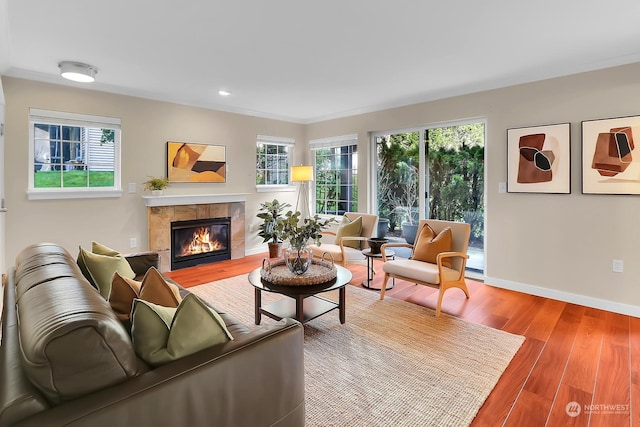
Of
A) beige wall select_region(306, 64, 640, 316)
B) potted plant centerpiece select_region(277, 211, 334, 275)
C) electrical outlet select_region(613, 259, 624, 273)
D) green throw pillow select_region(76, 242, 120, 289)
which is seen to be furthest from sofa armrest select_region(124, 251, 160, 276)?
electrical outlet select_region(613, 259, 624, 273)

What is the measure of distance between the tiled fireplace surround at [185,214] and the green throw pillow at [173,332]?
375 cm

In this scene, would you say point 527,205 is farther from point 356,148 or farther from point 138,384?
point 138,384

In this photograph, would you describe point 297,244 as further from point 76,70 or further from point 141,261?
point 76,70

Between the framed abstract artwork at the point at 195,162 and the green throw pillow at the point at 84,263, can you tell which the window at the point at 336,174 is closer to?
the framed abstract artwork at the point at 195,162

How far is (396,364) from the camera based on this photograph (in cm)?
238

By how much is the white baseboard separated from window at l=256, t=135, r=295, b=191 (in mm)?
3754

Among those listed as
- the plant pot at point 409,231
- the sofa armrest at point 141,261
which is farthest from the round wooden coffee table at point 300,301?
the plant pot at point 409,231

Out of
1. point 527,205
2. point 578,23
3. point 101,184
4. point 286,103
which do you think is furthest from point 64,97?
point 527,205

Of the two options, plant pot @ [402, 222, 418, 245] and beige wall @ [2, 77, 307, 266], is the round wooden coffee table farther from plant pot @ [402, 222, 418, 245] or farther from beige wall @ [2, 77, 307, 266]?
beige wall @ [2, 77, 307, 266]

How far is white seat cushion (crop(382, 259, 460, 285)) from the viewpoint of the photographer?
3223mm

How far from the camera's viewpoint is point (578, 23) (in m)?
2.59

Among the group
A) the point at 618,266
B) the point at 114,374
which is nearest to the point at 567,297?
the point at 618,266

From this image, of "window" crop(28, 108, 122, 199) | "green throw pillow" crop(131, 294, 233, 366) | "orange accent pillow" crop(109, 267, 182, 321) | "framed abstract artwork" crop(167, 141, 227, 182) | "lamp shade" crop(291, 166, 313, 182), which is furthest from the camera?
"lamp shade" crop(291, 166, 313, 182)

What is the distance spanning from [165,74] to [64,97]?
128 centimetres
